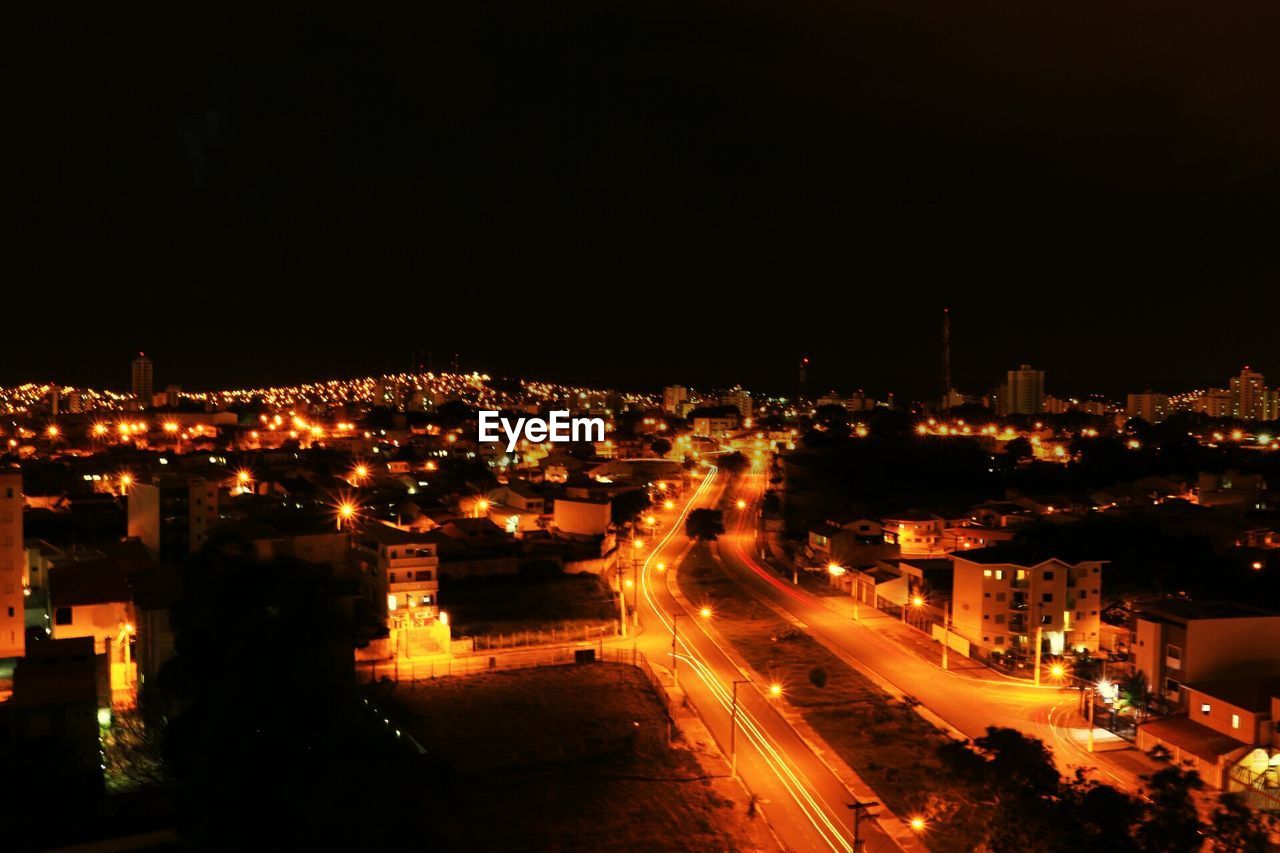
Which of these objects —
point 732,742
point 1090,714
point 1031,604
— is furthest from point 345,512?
point 1090,714

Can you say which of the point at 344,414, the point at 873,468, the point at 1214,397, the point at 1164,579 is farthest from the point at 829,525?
Result: the point at 1214,397

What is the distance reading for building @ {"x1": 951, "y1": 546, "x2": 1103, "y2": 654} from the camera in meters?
10.1

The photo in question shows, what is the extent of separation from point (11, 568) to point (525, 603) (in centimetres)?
550

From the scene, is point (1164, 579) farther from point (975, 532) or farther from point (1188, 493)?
point (1188, 493)

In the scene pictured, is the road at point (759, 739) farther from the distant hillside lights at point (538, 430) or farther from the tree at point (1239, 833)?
the distant hillside lights at point (538, 430)

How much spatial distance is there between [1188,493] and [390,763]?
21027mm

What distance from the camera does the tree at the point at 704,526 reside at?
56.7 feet

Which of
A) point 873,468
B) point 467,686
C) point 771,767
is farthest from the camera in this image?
point 873,468

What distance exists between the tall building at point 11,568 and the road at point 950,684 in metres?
8.13

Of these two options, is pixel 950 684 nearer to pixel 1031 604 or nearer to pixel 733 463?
pixel 1031 604

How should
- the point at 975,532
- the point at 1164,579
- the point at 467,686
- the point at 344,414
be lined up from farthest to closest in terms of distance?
1. the point at 344,414
2. the point at 975,532
3. the point at 1164,579
4. the point at 467,686

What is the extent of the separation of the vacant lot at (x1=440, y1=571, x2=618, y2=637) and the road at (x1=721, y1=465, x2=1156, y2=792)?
238 centimetres

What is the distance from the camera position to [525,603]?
11.8m

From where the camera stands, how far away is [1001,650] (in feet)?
32.7
